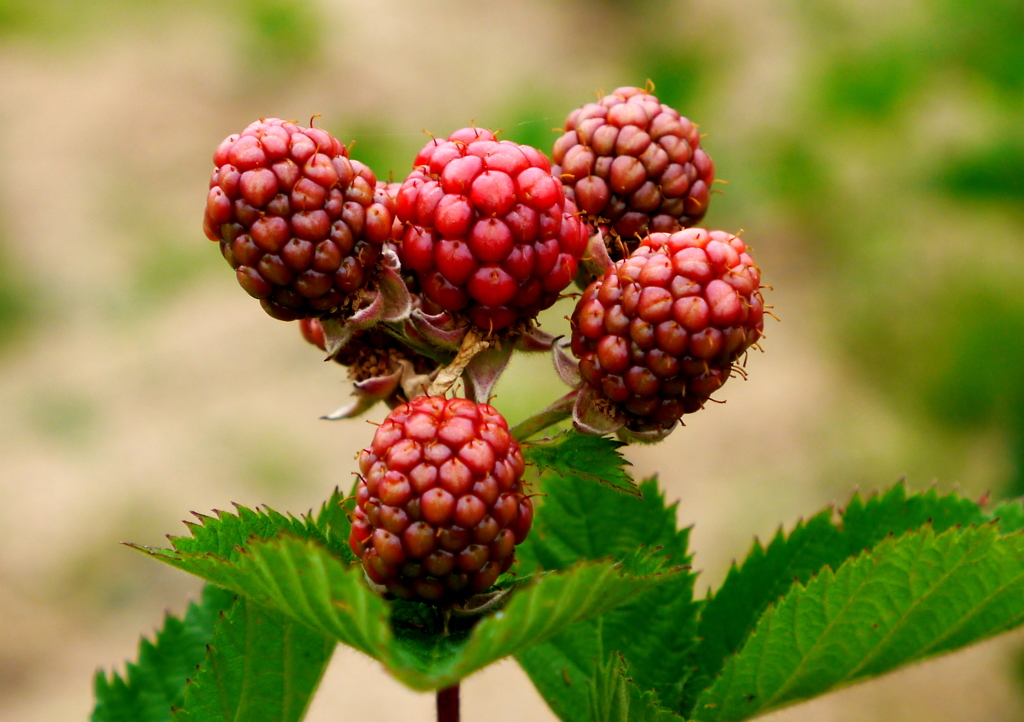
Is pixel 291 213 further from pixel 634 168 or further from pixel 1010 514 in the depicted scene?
pixel 1010 514

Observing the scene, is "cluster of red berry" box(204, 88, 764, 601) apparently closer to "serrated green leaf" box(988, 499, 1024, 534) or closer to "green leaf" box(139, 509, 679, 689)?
"green leaf" box(139, 509, 679, 689)

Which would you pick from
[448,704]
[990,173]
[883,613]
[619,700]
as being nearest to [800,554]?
[883,613]

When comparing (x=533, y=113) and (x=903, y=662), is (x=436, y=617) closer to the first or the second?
(x=903, y=662)

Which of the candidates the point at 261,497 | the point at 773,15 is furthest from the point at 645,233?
the point at 773,15

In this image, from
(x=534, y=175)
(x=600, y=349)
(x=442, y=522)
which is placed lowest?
(x=442, y=522)

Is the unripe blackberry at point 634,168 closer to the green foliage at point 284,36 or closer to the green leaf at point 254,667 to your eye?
the green leaf at point 254,667

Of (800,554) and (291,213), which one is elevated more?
(291,213)
